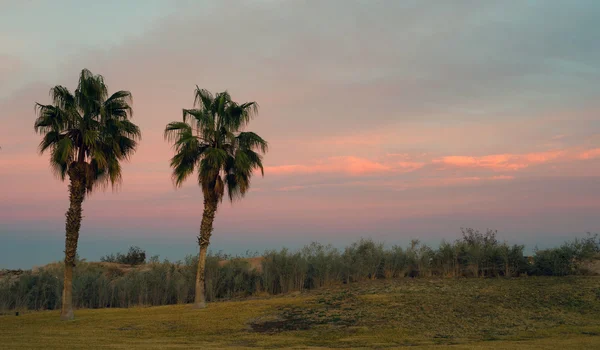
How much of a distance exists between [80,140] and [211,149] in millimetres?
5557

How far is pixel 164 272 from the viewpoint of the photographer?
3077 centimetres

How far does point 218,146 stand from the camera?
24031 millimetres

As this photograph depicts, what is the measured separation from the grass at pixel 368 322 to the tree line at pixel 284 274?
3.22 meters

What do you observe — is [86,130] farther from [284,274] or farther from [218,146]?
[284,274]

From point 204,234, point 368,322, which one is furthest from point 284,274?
point 368,322

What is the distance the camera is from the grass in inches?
609

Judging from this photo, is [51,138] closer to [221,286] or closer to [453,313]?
[221,286]

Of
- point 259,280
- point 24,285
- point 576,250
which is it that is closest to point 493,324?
point 576,250

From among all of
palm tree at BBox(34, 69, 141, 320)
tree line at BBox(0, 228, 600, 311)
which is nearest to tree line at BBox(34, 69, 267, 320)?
palm tree at BBox(34, 69, 141, 320)

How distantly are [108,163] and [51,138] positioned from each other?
2525mm

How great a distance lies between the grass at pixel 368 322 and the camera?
1547 centimetres

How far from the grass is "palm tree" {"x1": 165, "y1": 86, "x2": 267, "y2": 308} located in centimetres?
403

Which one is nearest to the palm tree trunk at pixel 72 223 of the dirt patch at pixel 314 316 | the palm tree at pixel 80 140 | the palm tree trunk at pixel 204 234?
the palm tree at pixel 80 140

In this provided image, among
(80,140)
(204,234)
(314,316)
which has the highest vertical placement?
(80,140)
